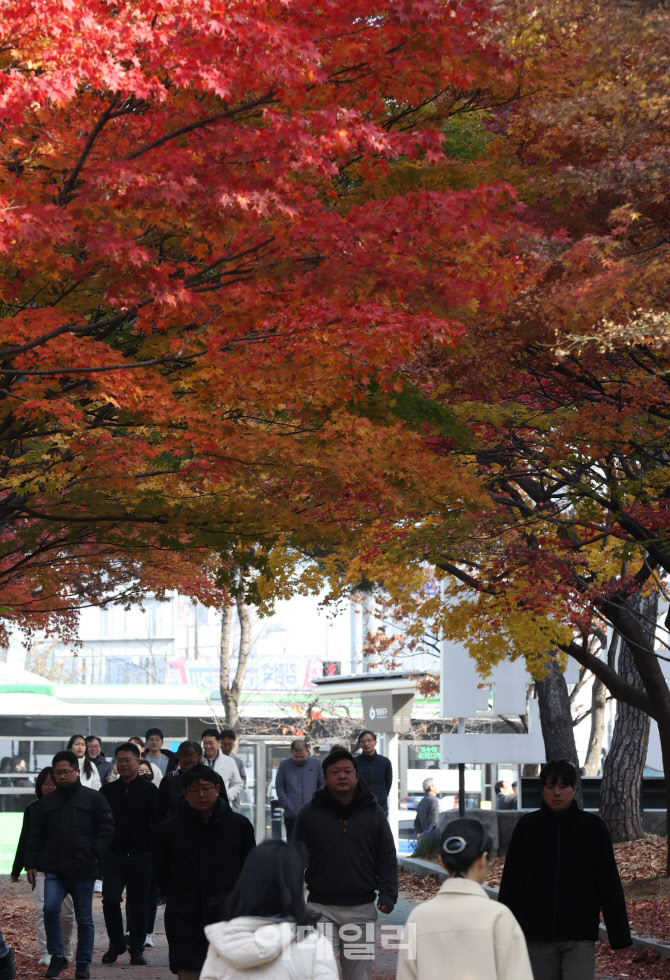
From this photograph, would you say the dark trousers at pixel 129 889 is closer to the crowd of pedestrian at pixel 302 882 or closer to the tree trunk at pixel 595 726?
the crowd of pedestrian at pixel 302 882

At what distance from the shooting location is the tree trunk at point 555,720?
2131cm

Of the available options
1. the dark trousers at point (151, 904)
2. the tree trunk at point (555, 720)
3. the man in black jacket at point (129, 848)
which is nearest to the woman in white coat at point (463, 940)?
the man in black jacket at point (129, 848)

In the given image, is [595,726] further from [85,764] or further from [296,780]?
[85,764]

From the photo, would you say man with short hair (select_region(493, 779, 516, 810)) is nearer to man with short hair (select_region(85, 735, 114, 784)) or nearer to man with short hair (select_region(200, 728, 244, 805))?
man with short hair (select_region(85, 735, 114, 784))

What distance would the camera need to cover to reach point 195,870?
22.5ft

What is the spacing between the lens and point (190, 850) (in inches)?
272

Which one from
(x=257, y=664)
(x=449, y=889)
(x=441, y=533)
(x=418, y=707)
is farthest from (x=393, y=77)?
(x=257, y=664)

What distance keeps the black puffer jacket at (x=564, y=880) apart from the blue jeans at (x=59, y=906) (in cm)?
515

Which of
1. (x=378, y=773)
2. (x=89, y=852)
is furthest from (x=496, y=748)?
(x=89, y=852)

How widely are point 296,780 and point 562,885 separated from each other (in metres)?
8.51

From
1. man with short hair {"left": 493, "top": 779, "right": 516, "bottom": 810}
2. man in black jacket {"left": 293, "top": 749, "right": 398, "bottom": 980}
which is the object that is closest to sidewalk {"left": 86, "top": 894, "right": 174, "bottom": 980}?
man in black jacket {"left": 293, "top": 749, "right": 398, "bottom": 980}

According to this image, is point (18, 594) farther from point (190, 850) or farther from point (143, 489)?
point (190, 850)

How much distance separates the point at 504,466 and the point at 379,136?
778 cm

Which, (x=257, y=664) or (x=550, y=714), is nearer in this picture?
(x=550, y=714)
